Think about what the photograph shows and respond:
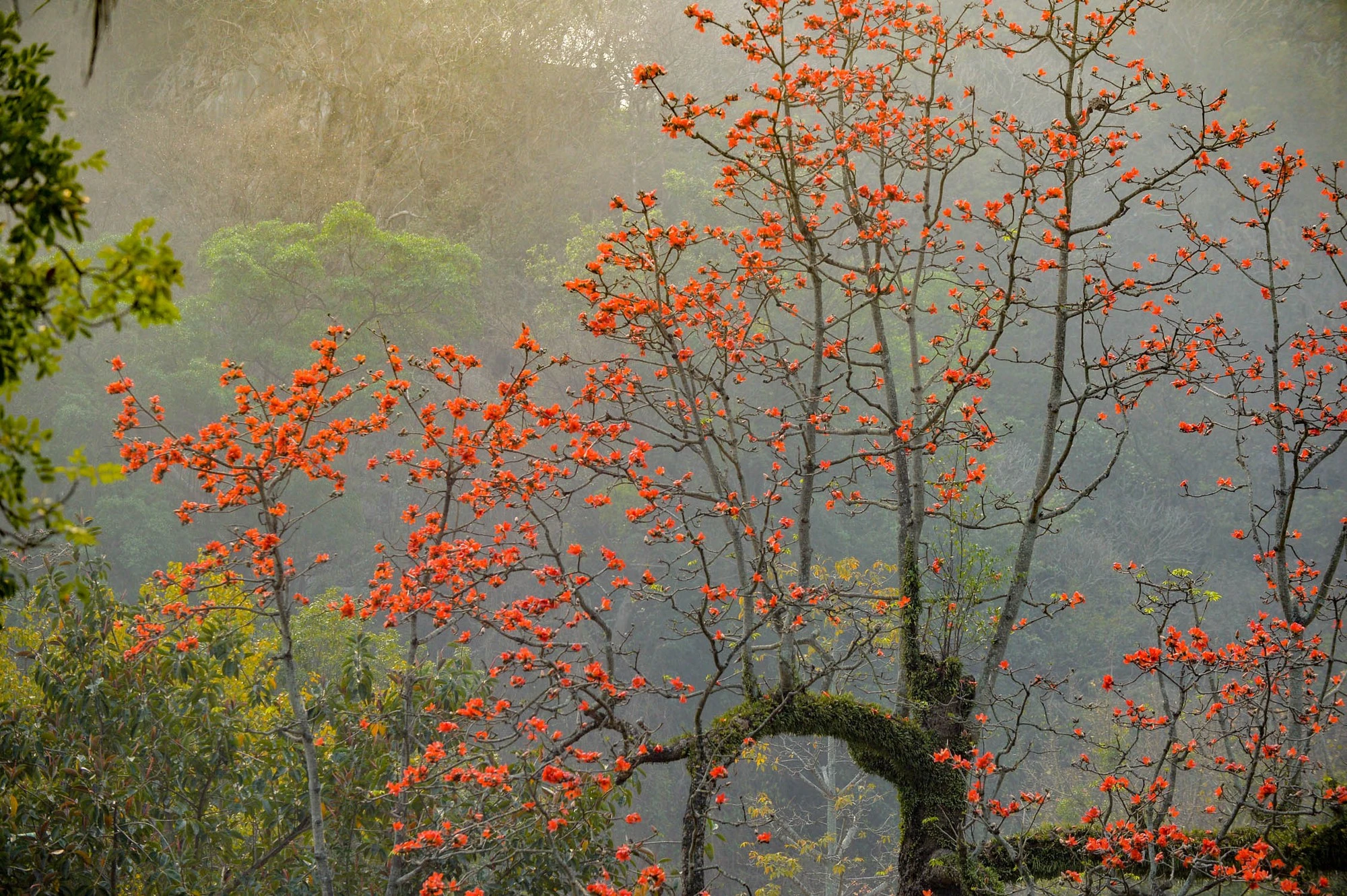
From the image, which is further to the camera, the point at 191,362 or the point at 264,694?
the point at 191,362

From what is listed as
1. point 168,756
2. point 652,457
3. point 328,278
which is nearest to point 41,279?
point 168,756

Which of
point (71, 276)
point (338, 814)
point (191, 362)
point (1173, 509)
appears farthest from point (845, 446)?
point (71, 276)

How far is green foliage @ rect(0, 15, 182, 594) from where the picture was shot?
1.48m

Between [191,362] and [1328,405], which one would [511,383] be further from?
[191,362]

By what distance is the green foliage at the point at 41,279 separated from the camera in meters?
1.48

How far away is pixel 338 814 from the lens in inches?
189

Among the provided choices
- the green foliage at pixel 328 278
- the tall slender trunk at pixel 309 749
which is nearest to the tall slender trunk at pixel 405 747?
the tall slender trunk at pixel 309 749

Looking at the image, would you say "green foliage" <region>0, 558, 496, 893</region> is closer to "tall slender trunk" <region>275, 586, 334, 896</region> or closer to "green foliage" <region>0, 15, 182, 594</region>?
"tall slender trunk" <region>275, 586, 334, 896</region>

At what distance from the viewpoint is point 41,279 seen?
5.05 ft

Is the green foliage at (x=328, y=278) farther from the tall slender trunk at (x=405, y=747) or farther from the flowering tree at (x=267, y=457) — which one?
the tall slender trunk at (x=405, y=747)

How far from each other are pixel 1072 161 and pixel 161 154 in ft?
50.2

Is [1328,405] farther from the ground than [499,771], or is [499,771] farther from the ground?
[1328,405]

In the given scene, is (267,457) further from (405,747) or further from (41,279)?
(41,279)

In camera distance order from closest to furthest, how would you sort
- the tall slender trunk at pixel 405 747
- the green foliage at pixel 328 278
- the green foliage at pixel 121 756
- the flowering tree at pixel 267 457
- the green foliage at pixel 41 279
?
the green foliage at pixel 41 279
the flowering tree at pixel 267 457
the tall slender trunk at pixel 405 747
the green foliage at pixel 121 756
the green foliage at pixel 328 278
